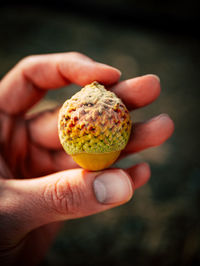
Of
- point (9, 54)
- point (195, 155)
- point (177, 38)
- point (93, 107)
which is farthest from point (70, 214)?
point (177, 38)

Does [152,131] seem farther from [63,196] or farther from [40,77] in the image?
[40,77]

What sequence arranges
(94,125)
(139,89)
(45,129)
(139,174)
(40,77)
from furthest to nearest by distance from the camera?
(45,129)
(40,77)
(139,174)
(139,89)
(94,125)

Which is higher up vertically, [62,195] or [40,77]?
[40,77]

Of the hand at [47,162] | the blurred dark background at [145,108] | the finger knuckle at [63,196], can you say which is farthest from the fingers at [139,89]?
the blurred dark background at [145,108]

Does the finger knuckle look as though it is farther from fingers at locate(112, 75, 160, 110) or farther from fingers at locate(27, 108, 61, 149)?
fingers at locate(27, 108, 61, 149)

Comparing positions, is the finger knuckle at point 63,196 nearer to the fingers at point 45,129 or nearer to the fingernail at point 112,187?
the fingernail at point 112,187

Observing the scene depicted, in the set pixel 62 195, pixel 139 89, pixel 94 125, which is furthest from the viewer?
pixel 139 89

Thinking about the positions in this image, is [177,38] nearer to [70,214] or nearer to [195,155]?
[195,155]

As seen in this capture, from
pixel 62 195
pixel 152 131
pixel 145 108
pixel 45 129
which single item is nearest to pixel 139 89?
pixel 152 131

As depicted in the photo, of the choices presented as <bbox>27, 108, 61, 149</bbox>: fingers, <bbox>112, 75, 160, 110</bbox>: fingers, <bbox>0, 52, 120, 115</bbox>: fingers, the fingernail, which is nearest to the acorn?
the fingernail
